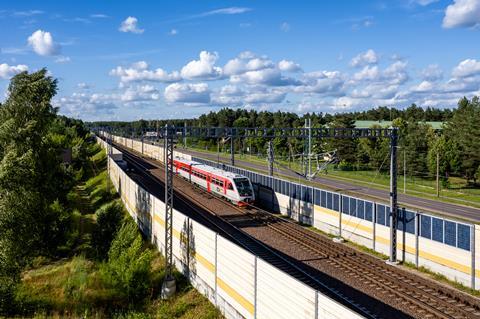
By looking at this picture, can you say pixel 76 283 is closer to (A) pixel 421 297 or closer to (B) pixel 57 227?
(B) pixel 57 227

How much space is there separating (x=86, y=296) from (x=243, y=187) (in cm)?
1841

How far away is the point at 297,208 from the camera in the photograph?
34.6m

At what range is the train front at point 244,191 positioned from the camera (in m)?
38.0

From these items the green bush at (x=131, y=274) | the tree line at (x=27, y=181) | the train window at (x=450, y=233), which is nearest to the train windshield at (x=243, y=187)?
the tree line at (x=27, y=181)

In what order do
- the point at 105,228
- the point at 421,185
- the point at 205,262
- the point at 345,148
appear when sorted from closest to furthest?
the point at 205,262 < the point at 105,228 < the point at 421,185 < the point at 345,148

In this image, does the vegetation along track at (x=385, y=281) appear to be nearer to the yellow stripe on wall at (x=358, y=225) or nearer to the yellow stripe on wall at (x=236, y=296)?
the yellow stripe on wall at (x=358, y=225)

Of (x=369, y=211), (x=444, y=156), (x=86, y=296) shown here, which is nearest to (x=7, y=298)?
(x=86, y=296)

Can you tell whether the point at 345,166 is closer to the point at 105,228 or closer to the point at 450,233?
the point at 105,228

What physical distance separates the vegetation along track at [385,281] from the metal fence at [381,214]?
2135 mm

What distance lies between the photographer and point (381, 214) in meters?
26.0

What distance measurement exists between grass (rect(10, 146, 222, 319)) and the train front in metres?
11.9

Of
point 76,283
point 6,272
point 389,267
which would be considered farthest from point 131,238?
point 389,267

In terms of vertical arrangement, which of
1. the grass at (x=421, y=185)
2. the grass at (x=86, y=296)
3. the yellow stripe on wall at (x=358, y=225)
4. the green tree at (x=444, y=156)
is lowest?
the grass at (x=86, y=296)

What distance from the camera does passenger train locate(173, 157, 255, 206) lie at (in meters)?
38.2
